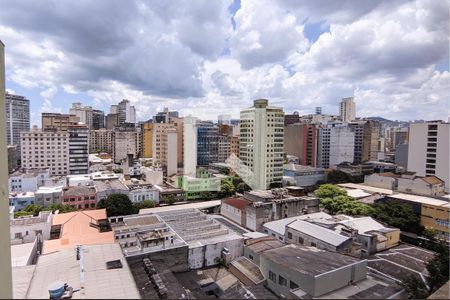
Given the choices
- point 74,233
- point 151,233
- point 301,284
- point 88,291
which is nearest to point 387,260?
point 301,284

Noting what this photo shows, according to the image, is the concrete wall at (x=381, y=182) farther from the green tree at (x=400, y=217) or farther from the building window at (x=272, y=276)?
the building window at (x=272, y=276)

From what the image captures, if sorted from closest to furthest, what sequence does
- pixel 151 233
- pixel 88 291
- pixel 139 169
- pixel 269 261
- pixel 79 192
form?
1. pixel 88 291
2. pixel 269 261
3. pixel 151 233
4. pixel 79 192
5. pixel 139 169

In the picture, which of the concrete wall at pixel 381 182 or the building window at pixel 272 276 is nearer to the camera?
the building window at pixel 272 276

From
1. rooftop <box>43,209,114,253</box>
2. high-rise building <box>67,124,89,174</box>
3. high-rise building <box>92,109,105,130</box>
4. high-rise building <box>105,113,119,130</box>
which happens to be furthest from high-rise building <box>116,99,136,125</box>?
rooftop <box>43,209,114,253</box>

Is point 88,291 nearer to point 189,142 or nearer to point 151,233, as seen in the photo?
point 151,233

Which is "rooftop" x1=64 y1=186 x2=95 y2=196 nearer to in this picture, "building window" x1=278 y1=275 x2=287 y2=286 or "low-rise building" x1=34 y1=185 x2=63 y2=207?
"low-rise building" x1=34 y1=185 x2=63 y2=207

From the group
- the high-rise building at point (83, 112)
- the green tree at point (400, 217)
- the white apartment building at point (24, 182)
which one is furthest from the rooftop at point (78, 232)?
the high-rise building at point (83, 112)

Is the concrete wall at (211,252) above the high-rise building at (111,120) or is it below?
below
